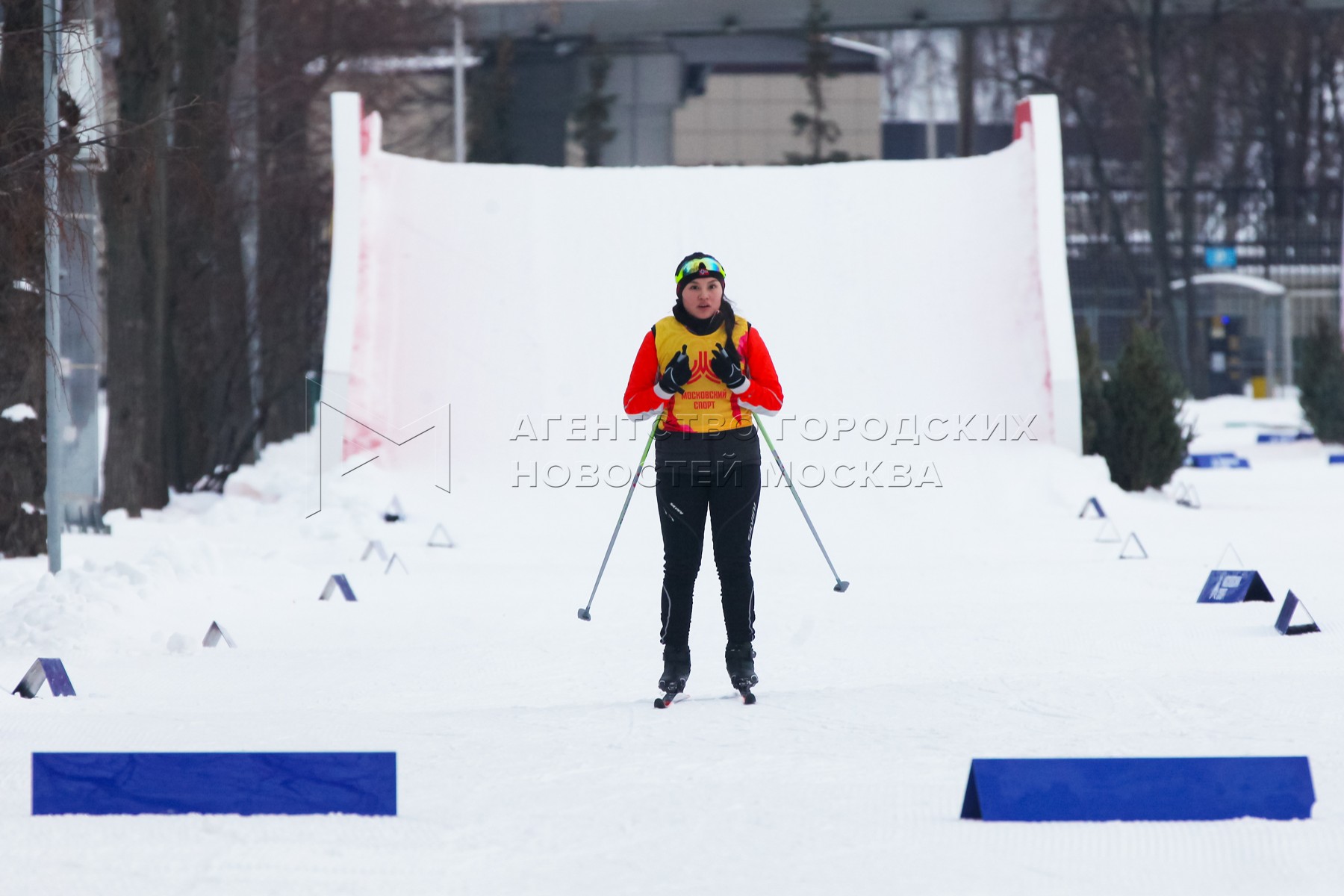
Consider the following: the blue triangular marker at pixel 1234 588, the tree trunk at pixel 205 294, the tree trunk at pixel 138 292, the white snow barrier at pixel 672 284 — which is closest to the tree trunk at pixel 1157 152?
the white snow barrier at pixel 672 284

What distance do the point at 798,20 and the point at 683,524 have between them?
3245 cm

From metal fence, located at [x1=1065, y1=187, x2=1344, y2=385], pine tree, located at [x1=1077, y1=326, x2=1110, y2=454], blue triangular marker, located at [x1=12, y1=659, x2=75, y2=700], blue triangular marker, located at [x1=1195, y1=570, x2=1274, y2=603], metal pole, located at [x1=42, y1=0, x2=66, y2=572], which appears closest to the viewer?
blue triangular marker, located at [x1=12, y1=659, x2=75, y2=700]

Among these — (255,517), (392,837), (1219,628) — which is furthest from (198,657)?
(255,517)

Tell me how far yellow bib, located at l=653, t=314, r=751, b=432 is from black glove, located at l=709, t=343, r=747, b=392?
0.04 metres

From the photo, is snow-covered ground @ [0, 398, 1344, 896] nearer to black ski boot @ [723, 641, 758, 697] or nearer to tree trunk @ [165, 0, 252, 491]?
black ski boot @ [723, 641, 758, 697]

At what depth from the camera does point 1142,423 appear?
58.4ft

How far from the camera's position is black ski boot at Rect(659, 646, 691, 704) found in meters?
6.56

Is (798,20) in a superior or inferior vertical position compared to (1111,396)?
superior

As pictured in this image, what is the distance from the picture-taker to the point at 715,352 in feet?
21.5

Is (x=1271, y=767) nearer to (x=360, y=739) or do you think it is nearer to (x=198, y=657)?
(x=360, y=739)

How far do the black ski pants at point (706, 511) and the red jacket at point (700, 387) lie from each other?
0.06 meters

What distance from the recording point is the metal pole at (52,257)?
26.2ft

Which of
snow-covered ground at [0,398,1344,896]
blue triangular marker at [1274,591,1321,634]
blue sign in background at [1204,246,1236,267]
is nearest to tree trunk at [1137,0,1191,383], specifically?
blue sign in background at [1204,246,1236,267]

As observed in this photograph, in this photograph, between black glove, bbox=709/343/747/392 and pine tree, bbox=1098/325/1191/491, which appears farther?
pine tree, bbox=1098/325/1191/491
